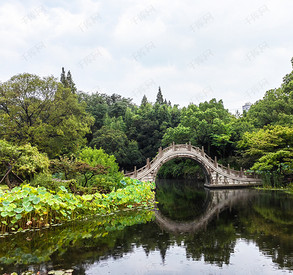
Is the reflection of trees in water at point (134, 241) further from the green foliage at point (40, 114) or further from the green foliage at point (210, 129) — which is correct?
the green foliage at point (210, 129)

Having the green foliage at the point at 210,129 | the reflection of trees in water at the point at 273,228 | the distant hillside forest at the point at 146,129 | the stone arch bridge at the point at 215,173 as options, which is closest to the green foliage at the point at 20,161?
the distant hillside forest at the point at 146,129

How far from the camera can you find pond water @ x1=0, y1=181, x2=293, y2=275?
4992mm

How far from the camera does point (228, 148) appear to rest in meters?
26.9

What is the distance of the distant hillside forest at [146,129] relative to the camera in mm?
17312

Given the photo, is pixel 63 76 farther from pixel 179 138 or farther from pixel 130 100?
pixel 130 100

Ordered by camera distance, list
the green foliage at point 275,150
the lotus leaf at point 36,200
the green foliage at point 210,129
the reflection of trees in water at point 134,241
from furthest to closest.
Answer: the green foliage at point 210,129
the green foliage at point 275,150
the lotus leaf at point 36,200
the reflection of trees in water at point 134,241

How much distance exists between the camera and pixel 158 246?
20.6 feet

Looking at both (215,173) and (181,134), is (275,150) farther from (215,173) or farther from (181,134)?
(181,134)

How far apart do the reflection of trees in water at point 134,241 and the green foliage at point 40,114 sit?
10.3 meters

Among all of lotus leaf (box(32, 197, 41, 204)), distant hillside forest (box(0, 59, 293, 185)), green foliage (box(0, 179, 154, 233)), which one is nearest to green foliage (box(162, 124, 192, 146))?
distant hillside forest (box(0, 59, 293, 185))

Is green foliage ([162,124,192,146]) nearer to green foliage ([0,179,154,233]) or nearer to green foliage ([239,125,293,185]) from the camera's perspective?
green foliage ([239,125,293,185])

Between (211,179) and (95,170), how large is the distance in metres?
13.1

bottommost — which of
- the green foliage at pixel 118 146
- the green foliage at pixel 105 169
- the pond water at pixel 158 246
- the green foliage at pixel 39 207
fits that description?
the pond water at pixel 158 246

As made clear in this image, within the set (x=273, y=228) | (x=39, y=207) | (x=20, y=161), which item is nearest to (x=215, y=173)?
(x=273, y=228)
